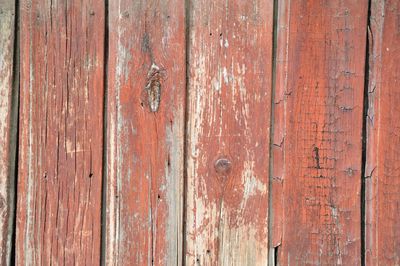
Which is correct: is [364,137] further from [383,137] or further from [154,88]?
[154,88]

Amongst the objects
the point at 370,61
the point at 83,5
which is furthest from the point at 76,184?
the point at 370,61

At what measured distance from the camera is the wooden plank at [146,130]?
1.60 metres

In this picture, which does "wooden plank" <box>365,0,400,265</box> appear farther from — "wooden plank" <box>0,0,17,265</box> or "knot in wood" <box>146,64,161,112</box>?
"wooden plank" <box>0,0,17,265</box>

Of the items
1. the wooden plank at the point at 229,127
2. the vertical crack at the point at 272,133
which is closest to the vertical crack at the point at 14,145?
the wooden plank at the point at 229,127

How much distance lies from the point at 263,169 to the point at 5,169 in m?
0.83

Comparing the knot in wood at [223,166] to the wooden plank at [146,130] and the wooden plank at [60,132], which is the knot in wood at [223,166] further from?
the wooden plank at [60,132]

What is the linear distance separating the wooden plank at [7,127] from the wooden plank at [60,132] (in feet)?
0.11

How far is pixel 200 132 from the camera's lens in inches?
63.1

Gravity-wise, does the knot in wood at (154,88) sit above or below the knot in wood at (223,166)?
above

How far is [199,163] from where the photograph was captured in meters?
1.61

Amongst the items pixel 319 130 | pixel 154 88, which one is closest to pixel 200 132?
pixel 154 88

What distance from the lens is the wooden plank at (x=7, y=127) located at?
1.62 metres

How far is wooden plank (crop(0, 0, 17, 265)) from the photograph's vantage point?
162cm

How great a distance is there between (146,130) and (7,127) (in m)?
A: 0.45
